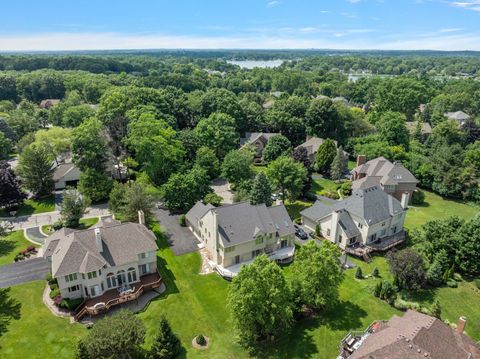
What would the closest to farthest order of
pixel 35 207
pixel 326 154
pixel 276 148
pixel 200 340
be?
pixel 200 340 → pixel 35 207 → pixel 326 154 → pixel 276 148

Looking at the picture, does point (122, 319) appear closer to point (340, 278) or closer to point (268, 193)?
point (340, 278)

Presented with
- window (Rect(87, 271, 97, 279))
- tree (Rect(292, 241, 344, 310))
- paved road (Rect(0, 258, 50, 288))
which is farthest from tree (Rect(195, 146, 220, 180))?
tree (Rect(292, 241, 344, 310))

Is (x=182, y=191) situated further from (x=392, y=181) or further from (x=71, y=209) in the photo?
(x=392, y=181)

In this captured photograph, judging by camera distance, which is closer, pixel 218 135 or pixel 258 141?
pixel 218 135

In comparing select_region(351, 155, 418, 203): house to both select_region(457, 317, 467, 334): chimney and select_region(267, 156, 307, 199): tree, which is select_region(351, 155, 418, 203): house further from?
select_region(457, 317, 467, 334): chimney

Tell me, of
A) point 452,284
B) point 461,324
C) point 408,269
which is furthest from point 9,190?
point 452,284

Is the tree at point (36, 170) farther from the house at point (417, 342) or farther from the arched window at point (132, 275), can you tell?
the house at point (417, 342)

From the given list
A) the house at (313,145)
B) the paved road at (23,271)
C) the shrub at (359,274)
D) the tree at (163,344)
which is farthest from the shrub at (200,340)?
the house at (313,145)
